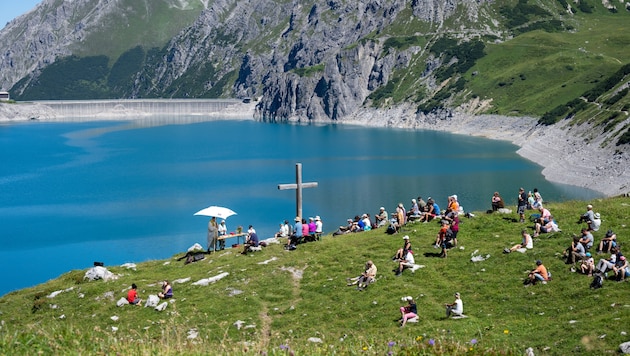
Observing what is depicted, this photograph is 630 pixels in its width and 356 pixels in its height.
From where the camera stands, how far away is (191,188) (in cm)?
10719

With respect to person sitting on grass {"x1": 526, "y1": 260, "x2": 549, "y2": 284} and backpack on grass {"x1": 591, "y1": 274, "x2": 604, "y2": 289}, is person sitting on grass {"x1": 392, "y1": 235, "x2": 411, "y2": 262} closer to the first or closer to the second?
person sitting on grass {"x1": 526, "y1": 260, "x2": 549, "y2": 284}

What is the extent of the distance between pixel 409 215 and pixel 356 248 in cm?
641

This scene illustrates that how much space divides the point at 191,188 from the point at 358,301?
8504 cm

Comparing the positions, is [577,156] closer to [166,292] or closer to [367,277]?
[367,277]

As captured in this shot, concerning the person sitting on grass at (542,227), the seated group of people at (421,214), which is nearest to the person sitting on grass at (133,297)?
the seated group of people at (421,214)

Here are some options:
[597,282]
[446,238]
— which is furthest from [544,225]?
[597,282]

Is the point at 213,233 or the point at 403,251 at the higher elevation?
the point at 403,251

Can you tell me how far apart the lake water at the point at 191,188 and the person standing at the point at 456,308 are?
42.5 m

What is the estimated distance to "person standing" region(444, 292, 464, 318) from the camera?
72.1 feet

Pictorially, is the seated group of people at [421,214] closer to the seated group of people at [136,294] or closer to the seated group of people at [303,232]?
the seated group of people at [303,232]

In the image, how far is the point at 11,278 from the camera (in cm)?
5781

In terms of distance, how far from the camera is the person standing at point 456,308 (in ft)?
72.1

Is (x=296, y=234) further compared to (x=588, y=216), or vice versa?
(x=296, y=234)

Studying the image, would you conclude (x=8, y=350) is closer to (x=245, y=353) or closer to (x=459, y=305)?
(x=245, y=353)
